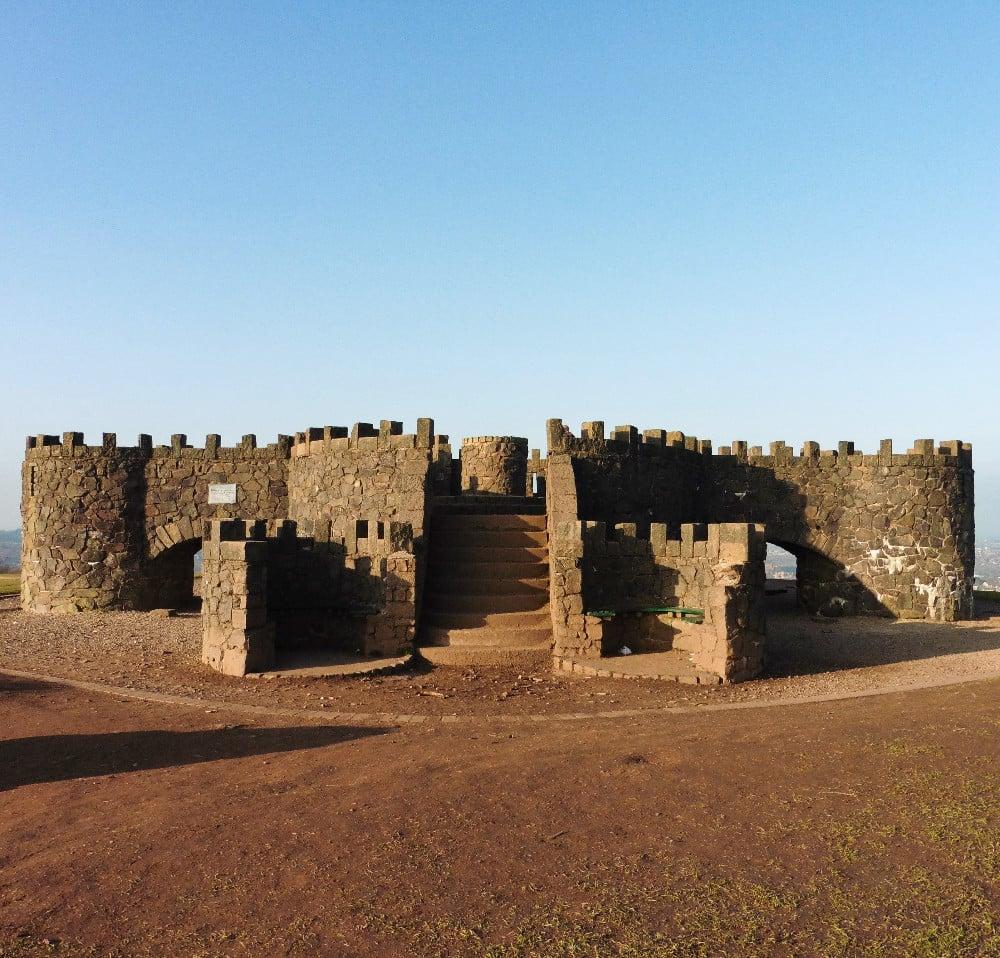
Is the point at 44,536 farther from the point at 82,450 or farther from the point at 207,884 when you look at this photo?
the point at 207,884

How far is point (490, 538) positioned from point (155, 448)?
411 inches

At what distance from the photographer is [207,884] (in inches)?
206

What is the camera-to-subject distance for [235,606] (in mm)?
12602

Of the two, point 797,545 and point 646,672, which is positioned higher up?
point 797,545

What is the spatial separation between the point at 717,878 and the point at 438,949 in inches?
73.7

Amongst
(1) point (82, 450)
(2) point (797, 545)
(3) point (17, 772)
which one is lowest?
(3) point (17, 772)

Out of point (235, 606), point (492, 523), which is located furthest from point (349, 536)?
point (492, 523)

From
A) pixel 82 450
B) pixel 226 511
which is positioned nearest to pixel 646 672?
pixel 226 511

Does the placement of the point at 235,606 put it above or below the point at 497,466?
below

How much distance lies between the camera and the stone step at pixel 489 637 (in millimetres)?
13352

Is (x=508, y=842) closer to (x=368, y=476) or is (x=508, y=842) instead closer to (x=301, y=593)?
(x=301, y=593)

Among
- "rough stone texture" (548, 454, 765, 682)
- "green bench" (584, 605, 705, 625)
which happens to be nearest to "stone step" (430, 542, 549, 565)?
"rough stone texture" (548, 454, 765, 682)

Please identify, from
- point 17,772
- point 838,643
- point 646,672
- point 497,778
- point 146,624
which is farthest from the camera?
point 146,624

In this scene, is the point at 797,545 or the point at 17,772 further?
the point at 797,545
